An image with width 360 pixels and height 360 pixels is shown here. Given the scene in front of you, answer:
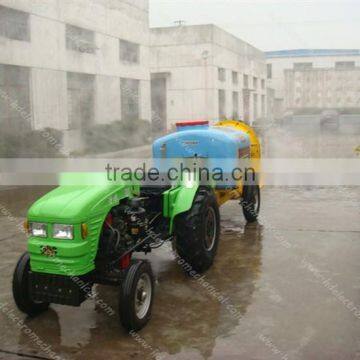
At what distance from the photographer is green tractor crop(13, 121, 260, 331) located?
3809 mm

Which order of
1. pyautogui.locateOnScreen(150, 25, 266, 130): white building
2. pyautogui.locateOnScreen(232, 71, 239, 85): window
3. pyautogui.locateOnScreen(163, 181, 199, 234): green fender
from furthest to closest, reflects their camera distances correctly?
pyautogui.locateOnScreen(232, 71, 239, 85): window < pyautogui.locateOnScreen(150, 25, 266, 130): white building < pyautogui.locateOnScreen(163, 181, 199, 234): green fender

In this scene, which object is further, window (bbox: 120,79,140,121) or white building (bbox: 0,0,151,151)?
window (bbox: 120,79,140,121)

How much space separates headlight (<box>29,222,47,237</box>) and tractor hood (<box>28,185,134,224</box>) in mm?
50

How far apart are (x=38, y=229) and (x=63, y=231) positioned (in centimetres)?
24

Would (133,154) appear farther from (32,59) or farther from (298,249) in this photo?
(298,249)

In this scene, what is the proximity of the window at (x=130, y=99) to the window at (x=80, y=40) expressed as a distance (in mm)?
3298

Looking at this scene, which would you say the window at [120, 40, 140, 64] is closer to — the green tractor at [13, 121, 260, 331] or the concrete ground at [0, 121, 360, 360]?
the concrete ground at [0, 121, 360, 360]

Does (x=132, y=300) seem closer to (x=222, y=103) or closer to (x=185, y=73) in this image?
(x=185, y=73)

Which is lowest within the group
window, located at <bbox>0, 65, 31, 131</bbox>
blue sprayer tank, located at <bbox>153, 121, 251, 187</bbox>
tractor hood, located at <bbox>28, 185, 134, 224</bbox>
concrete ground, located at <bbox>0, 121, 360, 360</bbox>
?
concrete ground, located at <bbox>0, 121, 360, 360</bbox>

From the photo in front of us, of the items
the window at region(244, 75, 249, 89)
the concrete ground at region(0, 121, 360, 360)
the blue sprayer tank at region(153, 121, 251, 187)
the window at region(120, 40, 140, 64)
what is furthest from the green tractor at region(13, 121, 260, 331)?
the window at region(244, 75, 249, 89)

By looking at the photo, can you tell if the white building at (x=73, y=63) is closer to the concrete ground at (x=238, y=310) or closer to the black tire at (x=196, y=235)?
the concrete ground at (x=238, y=310)

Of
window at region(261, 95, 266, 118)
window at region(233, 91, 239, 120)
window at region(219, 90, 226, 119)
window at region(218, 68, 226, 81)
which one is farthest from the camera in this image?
window at region(261, 95, 266, 118)

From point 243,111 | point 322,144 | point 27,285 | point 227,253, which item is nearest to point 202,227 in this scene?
point 227,253

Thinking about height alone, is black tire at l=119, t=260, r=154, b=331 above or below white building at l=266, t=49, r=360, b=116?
below
